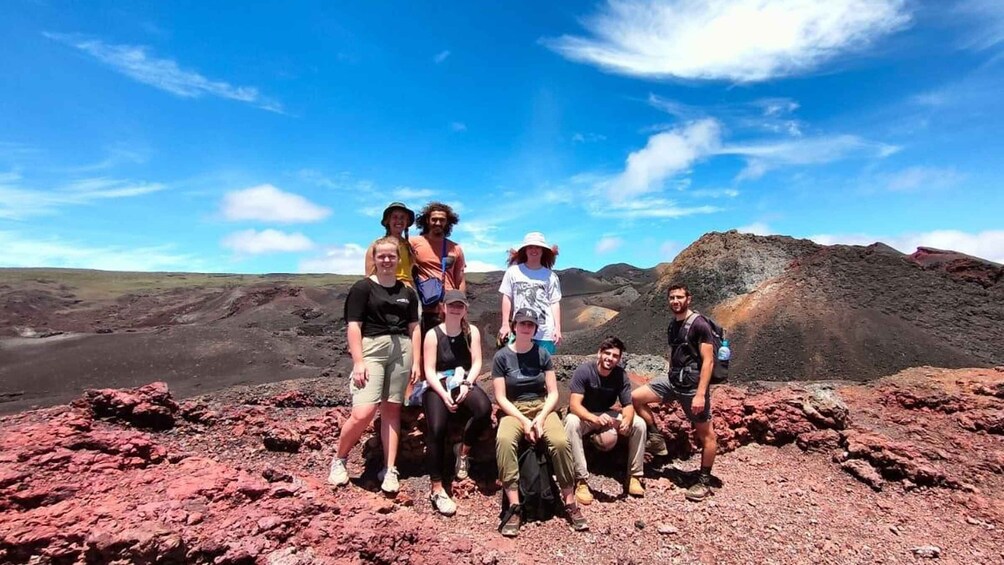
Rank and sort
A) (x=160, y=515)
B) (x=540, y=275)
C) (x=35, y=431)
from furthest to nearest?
(x=540, y=275)
(x=35, y=431)
(x=160, y=515)

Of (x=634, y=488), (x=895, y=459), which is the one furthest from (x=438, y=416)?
(x=895, y=459)

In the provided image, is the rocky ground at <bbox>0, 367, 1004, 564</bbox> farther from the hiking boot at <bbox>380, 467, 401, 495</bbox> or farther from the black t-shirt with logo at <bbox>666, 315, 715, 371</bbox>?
the black t-shirt with logo at <bbox>666, 315, 715, 371</bbox>

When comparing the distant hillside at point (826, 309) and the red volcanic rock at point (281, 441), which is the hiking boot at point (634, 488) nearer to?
the red volcanic rock at point (281, 441)

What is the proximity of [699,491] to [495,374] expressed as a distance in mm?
2224

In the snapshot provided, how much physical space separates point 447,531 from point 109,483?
88.6 inches

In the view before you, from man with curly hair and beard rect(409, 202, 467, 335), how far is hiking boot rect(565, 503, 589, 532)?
2.01 m

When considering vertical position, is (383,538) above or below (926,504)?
above

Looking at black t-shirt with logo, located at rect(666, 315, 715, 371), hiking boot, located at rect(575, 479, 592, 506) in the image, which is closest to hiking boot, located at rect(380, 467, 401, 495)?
hiking boot, located at rect(575, 479, 592, 506)

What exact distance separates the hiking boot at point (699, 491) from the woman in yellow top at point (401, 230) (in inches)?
128

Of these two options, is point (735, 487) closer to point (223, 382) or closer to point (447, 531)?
point (447, 531)

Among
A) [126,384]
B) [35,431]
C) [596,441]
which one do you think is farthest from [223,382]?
[596,441]

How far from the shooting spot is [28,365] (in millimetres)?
17562

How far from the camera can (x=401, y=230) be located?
16.3 feet

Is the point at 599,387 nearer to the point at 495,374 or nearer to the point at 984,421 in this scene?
the point at 495,374
